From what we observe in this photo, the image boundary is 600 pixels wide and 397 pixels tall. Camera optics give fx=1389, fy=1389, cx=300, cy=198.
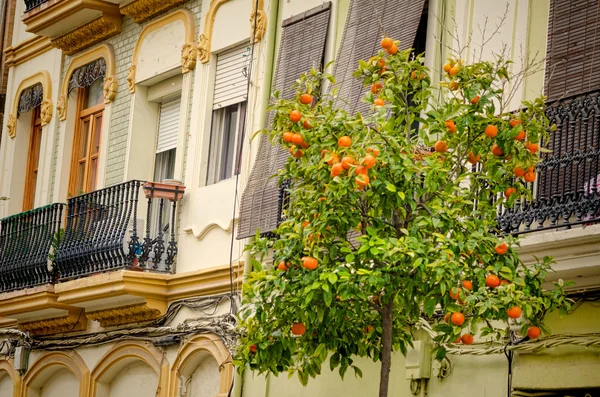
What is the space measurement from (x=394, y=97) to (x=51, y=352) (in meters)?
11.0

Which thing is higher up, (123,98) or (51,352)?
(123,98)

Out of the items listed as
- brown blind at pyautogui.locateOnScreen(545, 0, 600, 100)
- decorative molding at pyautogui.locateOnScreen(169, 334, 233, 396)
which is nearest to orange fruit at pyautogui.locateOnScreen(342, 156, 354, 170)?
brown blind at pyautogui.locateOnScreen(545, 0, 600, 100)

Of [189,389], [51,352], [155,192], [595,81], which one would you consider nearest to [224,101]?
[155,192]

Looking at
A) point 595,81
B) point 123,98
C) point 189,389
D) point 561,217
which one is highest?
point 123,98

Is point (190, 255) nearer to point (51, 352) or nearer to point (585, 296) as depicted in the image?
point (51, 352)

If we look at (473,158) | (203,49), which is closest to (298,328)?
(473,158)

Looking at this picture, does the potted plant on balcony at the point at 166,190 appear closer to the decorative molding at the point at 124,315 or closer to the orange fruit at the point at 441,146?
the decorative molding at the point at 124,315

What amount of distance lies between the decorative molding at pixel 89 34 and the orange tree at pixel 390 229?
32.1 ft

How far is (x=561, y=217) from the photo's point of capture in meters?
11.7

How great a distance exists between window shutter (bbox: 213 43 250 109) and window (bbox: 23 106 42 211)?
18.0 ft

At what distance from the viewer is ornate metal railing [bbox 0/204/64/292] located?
64.6 feet

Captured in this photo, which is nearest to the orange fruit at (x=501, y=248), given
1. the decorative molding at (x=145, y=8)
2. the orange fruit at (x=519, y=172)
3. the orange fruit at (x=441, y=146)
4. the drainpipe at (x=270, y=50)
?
the orange fruit at (x=519, y=172)

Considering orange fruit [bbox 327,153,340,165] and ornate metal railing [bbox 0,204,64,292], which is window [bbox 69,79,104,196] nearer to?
ornate metal railing [bbox 0,204,64,292]

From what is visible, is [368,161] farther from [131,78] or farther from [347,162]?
[131,78]
